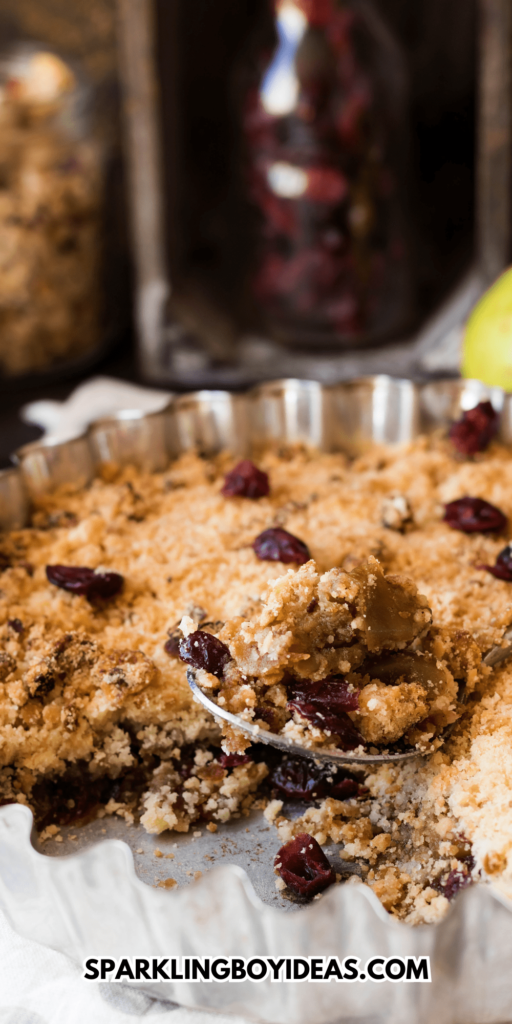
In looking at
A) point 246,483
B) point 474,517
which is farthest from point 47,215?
point 474,517

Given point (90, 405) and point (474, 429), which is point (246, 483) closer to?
point (474, 429)

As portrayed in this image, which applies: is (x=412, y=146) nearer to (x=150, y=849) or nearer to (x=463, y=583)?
(x=463, y=583)

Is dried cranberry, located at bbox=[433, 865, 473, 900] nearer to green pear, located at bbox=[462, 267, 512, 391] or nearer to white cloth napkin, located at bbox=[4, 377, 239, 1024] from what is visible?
white cloth napkin, located at bbox=[4, 377, 239, 1024]

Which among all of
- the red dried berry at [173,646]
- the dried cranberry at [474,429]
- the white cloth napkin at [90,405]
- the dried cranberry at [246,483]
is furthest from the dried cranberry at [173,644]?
the white cloth napkin at [90,405]

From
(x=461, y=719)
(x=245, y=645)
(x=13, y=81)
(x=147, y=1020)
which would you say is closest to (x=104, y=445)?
(x=245, y=645)

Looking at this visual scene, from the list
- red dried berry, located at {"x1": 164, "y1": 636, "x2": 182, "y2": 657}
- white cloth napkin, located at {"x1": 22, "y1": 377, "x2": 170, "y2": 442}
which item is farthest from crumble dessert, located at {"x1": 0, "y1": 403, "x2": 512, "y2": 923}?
white cloth napkin, located at {"x1": 22, "y1": 377, "x2": 170, "y2": 442}

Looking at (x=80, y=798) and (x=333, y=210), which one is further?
(x=333, y=210)
